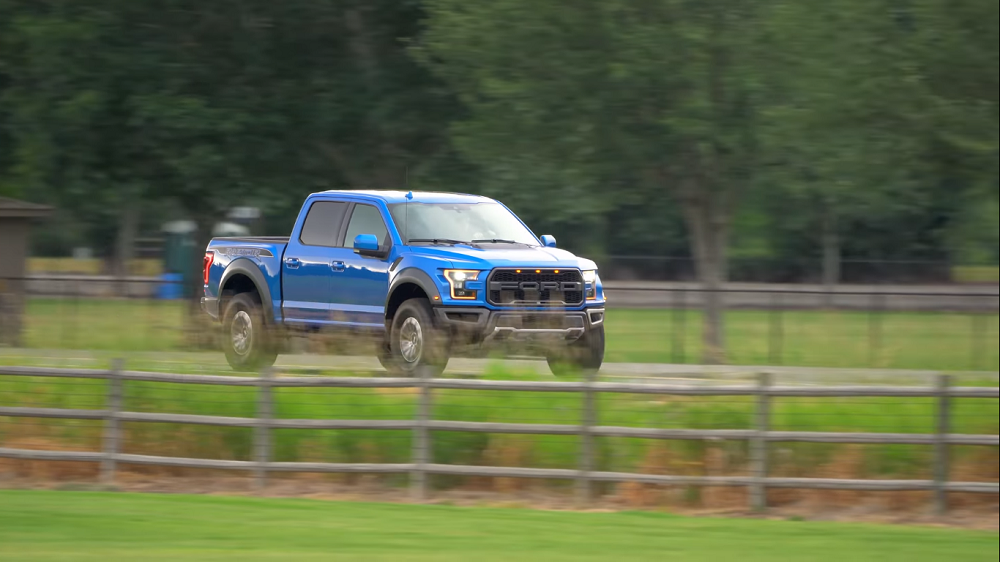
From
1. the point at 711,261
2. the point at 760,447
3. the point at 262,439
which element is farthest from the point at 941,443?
the point at 262,439

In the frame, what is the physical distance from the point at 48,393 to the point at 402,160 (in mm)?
3413

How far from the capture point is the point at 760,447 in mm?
10516

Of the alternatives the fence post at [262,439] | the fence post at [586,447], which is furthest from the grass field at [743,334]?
the fence post at [262,439]

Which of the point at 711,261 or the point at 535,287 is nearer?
the point at 535,287

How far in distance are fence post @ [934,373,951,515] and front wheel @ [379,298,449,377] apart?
6767 mm

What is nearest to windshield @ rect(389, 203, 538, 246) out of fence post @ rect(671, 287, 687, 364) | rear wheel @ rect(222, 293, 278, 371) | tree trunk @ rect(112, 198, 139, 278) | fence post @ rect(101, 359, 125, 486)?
rear wheel @ rect(222, 293, 278, 371)

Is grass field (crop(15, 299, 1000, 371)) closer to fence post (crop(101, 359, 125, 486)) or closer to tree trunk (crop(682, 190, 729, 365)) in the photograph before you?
tree trunk (crop(682, 190, 729, 365))

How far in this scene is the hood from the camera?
18.1 feet

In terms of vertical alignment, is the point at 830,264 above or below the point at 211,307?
above

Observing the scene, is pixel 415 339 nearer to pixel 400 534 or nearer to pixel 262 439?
pixel 400 534

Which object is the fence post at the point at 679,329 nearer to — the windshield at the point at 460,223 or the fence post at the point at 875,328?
the fence post at the point at 875,328

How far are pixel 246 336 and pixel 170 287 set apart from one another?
1.10ft

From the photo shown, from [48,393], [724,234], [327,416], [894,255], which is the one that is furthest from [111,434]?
[894,255]

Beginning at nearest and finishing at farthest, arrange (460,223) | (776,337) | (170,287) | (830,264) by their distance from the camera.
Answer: (170,287), (460,223), (830,264), (776,337)
